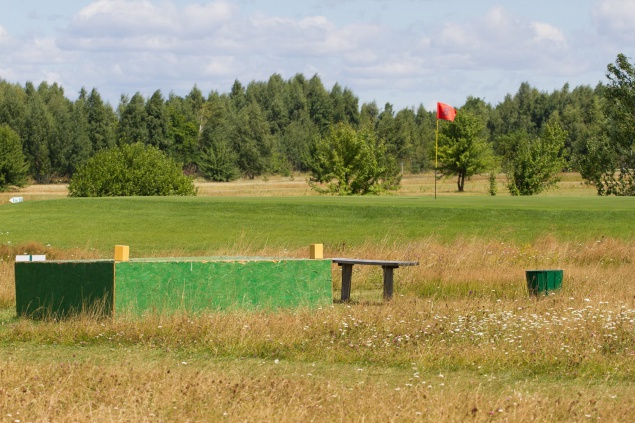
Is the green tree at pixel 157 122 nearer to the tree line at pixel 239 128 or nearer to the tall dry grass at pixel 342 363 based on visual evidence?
the tree line at pixel 239 128

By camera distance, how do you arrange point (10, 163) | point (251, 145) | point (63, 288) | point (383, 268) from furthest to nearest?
1. point (251, 145)
2. point (10, 163)
3. point (383, 268)
4. point (63, 288)

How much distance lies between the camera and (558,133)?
2431 inches

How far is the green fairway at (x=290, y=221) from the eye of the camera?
79.3 feet

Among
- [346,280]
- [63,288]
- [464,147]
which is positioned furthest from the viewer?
[464,147]

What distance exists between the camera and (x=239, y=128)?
110500 millimetres

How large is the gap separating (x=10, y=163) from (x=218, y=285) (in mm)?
75099

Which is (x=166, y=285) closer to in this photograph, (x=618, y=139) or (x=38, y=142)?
(x=618, y=139)

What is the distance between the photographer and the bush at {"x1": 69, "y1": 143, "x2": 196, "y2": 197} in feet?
144

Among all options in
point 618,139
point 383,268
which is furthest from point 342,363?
point 618,139

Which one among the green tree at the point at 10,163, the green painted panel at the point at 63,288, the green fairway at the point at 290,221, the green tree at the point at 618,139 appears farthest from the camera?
the green tree at the point at 10,163

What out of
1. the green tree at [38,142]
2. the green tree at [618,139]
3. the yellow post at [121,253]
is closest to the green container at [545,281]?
the yellow post at [121,253]

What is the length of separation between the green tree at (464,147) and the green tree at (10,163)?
3684 centimetres

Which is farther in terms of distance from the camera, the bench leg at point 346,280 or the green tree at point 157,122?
the green tree at point 157,122

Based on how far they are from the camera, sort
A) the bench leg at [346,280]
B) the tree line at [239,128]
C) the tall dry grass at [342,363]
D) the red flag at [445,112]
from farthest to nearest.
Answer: the tree line at [239,128] < the red flag at [445,112] < the bench leg at [346,280] < the tall dry grass at [342,363]
